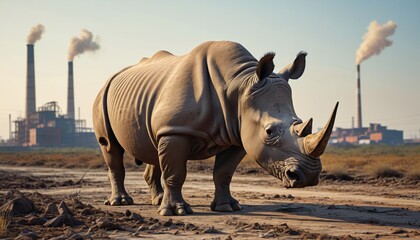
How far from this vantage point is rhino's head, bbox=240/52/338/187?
6.51 metres

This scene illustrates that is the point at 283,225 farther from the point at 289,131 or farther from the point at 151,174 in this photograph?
the point at 151,174

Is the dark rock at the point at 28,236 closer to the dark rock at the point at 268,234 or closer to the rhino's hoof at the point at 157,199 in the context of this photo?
the dark rock at the point at 268,234

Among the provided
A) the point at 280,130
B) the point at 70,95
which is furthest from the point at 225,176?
the point at 70,95

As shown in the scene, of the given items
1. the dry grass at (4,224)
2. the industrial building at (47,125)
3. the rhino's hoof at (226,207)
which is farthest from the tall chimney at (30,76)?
the dry grass at (4,224)

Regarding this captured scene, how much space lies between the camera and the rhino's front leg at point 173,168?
26.3 feet

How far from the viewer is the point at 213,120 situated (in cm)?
804

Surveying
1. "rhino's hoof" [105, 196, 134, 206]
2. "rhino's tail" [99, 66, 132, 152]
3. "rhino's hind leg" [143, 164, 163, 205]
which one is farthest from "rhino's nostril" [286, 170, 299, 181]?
"rhino's tail" [99, 66, 132, 152]

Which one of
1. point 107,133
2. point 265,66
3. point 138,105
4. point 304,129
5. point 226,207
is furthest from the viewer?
point 107,133

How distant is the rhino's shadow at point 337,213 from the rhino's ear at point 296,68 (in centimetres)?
184

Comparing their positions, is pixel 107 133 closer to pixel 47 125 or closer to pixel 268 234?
pixel 268 234

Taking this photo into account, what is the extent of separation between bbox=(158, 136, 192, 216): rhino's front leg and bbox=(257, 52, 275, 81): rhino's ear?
1.36 metres

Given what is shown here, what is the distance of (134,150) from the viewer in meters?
Result: 9.10

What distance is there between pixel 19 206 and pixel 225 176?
2801 mm

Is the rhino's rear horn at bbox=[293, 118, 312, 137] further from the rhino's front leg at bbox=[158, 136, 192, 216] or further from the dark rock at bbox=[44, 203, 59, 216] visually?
the dark rock at bbox=[44, 203, 59, 216]
